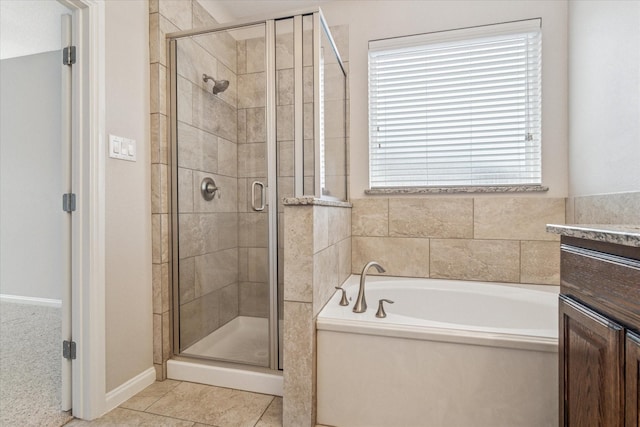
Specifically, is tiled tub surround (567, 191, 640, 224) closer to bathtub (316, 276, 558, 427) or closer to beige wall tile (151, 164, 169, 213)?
bathtub (316, 276, 558, 427)

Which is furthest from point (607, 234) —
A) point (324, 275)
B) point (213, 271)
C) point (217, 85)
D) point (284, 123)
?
point (217, 85)

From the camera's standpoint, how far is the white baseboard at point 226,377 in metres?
1.81

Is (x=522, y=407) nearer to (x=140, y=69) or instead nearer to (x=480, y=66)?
(x=480, y=66)

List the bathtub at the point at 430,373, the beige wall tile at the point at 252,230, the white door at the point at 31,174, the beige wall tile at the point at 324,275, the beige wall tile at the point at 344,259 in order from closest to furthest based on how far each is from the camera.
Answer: the bathtub at the point at 430,373, the beige wall tile at the point at 324,275, the beige wall tile at the point at 252,230, the beige wall tile at the point at 344,259, the white door at the point at 31,174

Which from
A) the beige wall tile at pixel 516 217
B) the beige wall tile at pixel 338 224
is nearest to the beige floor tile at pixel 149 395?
the beige wall tile at pixel 338 224

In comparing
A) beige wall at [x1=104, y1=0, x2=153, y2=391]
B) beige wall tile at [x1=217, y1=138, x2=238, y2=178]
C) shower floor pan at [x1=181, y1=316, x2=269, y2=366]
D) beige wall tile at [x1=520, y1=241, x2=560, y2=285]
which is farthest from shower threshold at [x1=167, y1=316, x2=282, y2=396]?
beige wall tile at [x1=520, y1=241, x2=560, y2=285]

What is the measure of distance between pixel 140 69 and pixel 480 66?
2.14m

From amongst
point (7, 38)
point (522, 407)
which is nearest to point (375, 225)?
point (522, 407)

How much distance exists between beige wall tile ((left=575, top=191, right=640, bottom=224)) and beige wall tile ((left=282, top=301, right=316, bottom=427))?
1450 millimetres

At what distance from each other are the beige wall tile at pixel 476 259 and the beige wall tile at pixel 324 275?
81 centimetres

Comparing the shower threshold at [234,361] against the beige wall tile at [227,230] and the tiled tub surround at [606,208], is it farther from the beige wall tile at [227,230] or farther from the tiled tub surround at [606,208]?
the tiled tub surround at [606,208]

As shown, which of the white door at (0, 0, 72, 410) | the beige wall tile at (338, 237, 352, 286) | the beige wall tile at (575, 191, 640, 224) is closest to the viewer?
the beige wall tile at (575, 191, 640, 224)

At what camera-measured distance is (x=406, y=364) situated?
1402mm

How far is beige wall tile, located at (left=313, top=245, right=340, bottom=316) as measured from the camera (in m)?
1.54
